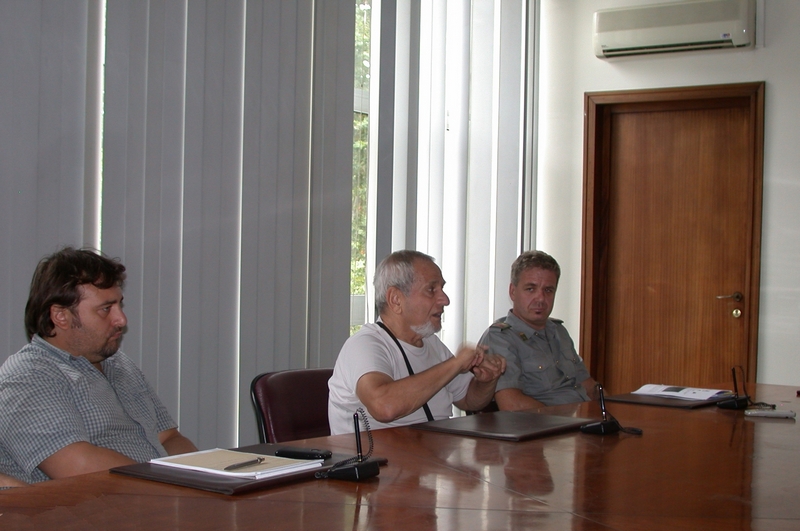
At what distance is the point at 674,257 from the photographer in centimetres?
534

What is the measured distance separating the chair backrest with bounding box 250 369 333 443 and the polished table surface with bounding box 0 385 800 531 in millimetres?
440

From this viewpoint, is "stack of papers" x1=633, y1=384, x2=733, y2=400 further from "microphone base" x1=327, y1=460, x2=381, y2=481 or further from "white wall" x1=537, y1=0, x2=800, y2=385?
"white wall" x1=537, y1=0, x2=800, y2=385

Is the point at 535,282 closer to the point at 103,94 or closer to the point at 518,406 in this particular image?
the point at 518,406

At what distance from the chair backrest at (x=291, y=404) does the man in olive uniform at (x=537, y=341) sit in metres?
0.85

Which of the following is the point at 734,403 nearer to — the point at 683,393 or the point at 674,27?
the point at 683,393

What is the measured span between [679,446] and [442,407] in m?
0.88

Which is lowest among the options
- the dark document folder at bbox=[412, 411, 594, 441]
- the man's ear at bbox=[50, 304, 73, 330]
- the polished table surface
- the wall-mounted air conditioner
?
the dark document folder at bbox=[412, 411, 594, 441]

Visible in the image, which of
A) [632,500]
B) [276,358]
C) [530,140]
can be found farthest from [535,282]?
[530,140]

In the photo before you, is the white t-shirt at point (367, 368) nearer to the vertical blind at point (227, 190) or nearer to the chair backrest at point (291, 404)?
the chair backrest at point (291, 404)

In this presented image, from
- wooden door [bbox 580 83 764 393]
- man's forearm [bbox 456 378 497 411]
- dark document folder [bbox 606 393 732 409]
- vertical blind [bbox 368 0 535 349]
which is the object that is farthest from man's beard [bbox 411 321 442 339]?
wooden door [bbox 580 83 764 393]

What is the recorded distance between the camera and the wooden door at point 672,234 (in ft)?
16.9

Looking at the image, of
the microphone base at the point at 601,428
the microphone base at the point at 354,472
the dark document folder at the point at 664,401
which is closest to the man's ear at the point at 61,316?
the microphone base at the point at 354,472

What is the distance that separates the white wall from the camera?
4938mm

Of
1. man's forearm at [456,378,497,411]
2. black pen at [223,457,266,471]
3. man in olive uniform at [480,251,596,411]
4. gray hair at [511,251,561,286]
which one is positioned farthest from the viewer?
gray hair at [511,251,561,286]
